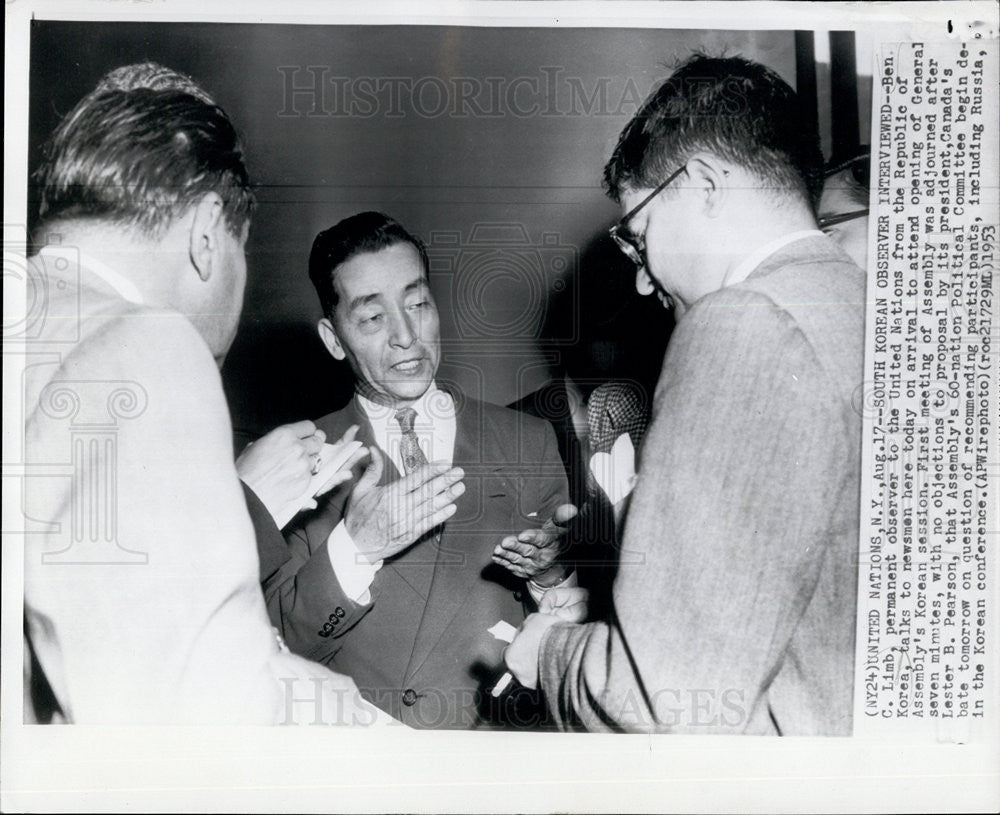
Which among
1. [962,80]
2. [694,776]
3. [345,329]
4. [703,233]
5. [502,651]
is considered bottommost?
[694,776]

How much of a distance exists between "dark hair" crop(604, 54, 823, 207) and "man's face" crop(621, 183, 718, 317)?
1.1 inches

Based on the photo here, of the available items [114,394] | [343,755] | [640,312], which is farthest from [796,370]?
[114,394]

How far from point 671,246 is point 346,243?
0.38 m

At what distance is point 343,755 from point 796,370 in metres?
0.69

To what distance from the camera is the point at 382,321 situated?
0.99 meters

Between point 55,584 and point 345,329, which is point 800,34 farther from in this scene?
point 55,584

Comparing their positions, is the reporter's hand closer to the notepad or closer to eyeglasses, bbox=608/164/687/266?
the notepad

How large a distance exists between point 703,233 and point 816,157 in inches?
6.3

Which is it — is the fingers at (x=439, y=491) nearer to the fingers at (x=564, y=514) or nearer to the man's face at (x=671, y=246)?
the fingers at (x=564, y=514)

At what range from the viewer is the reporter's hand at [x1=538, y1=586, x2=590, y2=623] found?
0.98m

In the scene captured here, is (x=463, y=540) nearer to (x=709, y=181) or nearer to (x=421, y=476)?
(x=421, y=476)

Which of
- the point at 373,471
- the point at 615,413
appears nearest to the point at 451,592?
the point at 373,471

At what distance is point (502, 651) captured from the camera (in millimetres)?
998

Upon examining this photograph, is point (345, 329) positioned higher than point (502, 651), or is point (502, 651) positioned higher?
point (345, 329)
